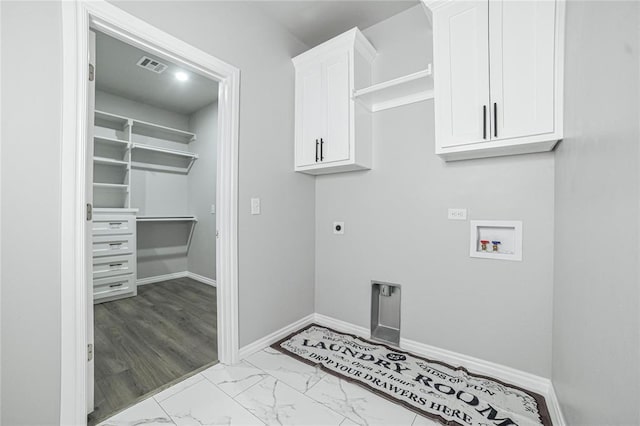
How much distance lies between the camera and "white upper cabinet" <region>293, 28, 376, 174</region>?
6.91 ft

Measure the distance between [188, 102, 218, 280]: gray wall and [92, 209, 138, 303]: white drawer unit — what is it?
0.93 meters

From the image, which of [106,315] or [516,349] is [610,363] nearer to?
[516,349]

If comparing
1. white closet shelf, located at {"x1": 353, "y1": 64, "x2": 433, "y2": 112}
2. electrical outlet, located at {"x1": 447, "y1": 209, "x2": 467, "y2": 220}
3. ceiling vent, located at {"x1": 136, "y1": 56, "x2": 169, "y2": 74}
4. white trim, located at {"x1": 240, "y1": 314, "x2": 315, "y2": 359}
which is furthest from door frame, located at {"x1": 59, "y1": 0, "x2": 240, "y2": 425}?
electrical outlet, located at {"x1": 447, "y1": 209, "x2": 467, "y2": 220}

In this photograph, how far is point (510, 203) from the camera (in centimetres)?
173

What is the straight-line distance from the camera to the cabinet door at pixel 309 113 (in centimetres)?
227

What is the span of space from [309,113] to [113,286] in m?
3.12

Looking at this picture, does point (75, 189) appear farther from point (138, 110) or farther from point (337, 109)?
point (138, 110)

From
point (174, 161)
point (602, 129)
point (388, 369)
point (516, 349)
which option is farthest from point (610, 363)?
point (174, 161)

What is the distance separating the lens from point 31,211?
1161 mm

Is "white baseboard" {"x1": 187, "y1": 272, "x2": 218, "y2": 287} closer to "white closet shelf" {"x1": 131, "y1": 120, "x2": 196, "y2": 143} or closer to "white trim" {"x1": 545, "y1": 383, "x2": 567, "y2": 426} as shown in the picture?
"white closet shelf" {"x1": 131, "y1": 120, "x2": 196, "y2": 143}

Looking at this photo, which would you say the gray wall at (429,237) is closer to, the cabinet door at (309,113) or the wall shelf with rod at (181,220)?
the cabinet door at (309,113)

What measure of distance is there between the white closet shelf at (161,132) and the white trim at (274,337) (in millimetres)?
3326

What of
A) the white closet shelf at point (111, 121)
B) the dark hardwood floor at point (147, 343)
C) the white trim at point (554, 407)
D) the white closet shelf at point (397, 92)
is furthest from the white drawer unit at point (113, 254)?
the white trim at point (554, 407)

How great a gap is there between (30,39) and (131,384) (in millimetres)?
1896
